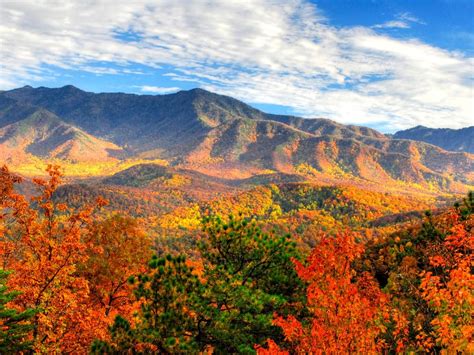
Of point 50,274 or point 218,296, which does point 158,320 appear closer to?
point 218,296

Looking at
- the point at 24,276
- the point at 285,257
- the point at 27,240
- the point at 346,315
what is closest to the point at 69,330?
the point at 24,276

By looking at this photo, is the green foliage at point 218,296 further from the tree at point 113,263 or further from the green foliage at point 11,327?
the tree at point 113,263

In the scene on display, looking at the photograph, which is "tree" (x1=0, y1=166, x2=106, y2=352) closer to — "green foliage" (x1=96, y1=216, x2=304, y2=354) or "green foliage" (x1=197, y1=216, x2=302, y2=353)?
"green foliage" (x1=96, y1=216, x2=304, y2=354)

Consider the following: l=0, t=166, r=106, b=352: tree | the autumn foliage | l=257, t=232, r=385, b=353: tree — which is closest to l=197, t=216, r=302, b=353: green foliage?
l=257, t=232, r=385, b=353: tree

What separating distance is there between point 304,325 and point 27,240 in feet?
60.3

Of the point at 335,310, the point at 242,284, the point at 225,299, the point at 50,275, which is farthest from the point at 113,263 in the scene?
the point at 335,310

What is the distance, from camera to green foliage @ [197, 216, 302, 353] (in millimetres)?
23562

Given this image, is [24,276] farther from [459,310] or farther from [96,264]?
[459,310]

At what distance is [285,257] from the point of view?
28219mm

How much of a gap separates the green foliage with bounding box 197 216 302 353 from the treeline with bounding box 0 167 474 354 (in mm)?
68

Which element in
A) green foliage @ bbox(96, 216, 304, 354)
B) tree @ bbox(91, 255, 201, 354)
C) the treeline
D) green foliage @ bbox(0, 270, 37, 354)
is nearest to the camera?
tree @ bbox(91, 255, 201, 354)

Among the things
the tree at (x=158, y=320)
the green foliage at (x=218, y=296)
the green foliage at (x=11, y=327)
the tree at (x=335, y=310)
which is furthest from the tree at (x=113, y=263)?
the tree at (x=335, y=310)

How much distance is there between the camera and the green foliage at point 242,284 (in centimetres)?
2356

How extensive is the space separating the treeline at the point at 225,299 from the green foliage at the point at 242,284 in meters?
0.07
